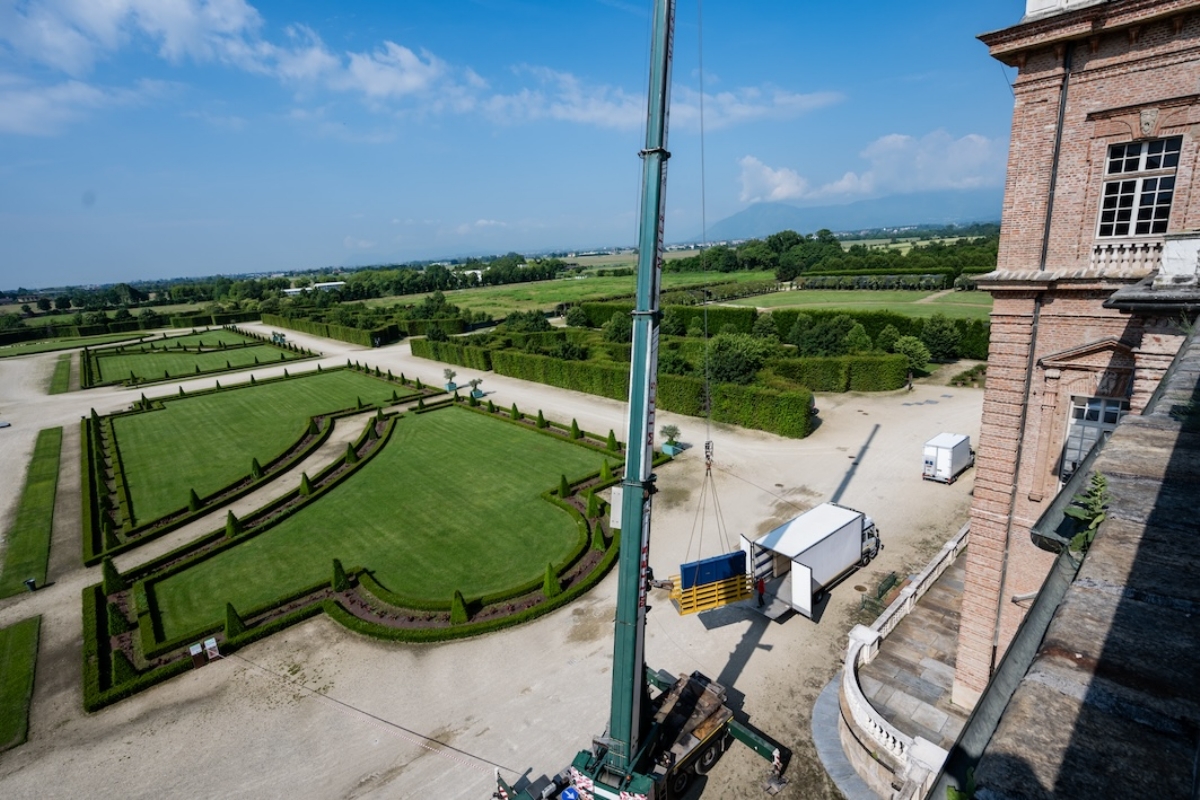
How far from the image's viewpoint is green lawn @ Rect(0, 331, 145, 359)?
85.6m

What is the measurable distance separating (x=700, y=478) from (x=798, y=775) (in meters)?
16.3

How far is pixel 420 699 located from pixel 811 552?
11769 mm

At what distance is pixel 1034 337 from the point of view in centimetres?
1215

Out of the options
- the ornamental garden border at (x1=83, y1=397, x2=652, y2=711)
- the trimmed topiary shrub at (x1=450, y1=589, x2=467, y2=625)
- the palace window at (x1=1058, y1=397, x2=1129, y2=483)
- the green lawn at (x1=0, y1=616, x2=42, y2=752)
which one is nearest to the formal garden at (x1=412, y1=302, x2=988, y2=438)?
the ornamental garden border at (x1=83, y1=397, x2=652, y2=711)

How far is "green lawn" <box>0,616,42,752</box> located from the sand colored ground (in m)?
0.29

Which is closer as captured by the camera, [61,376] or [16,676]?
[16,676]

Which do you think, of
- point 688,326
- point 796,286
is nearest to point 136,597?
point 688,326

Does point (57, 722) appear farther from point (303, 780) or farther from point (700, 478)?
point (700, 478)

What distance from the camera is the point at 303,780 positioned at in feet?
43.8

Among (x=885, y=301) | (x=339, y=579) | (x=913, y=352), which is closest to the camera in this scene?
(x=339, y=579)

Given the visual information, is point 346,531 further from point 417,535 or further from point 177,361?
point 177,361

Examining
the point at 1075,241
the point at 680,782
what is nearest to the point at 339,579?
the point at 680,782

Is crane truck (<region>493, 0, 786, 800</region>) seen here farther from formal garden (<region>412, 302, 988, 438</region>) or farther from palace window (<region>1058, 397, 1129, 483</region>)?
formal garden (<region>412, 302, 988, 438</region>)

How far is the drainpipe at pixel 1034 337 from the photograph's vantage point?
11.2 metres
